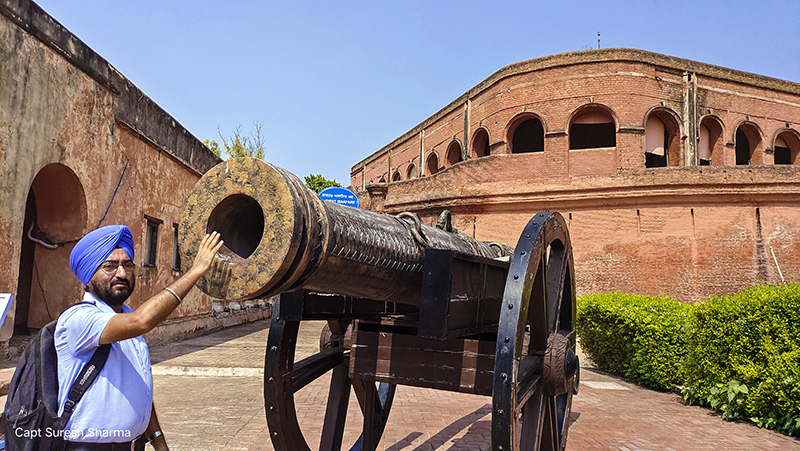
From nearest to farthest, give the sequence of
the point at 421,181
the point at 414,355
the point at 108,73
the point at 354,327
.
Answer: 1. the point at 414,355
2. the point at 354,327
3. the point at 108,73
4. the point at 421,181

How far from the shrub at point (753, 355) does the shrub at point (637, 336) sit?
0.69m

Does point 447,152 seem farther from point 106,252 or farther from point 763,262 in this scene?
point 106,252

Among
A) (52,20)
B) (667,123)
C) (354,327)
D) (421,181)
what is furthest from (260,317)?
(354,327)

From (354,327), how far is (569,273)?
1780mm

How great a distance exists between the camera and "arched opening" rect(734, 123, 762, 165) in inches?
840

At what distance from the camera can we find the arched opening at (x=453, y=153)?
24520 millimetres

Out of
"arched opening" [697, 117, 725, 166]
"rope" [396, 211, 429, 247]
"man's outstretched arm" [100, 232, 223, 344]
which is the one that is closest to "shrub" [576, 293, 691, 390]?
"rope" [396, 211, 429, 247]

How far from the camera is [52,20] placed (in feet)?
23.7

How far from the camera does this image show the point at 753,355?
5.51 meters

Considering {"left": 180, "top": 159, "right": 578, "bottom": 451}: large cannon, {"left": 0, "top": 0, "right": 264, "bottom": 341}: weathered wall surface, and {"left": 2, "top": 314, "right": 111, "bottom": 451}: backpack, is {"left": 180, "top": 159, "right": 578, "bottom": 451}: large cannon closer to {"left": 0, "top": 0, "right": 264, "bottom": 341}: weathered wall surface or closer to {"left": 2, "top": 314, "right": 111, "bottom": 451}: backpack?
{"left": 2, "top": 314, "right": 111, "bottom": 451}: backpack

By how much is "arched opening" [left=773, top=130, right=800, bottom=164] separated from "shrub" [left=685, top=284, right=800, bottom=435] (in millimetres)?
19943

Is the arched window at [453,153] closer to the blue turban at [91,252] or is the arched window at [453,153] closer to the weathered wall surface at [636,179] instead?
the weathered wall surface at [636,179]

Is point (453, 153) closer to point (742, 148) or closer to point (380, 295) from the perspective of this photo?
point (742, 148)

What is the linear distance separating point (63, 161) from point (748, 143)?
24627mm
